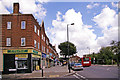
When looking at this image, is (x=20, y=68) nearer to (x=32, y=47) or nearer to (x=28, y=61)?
(x=28, y=61)

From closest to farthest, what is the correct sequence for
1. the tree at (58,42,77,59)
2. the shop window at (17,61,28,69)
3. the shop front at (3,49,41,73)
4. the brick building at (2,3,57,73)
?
1. the shop front at (3,49,41,73)
2. the brick building at (2,3,57,73)
3. the shop window at (17,61,28,69)
4. the tree at (58,42,77,59)


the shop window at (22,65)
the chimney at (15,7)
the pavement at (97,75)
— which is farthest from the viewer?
the chimney at (15,7)

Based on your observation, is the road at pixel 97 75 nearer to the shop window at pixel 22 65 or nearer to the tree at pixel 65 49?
the shop window at pixel 22 65

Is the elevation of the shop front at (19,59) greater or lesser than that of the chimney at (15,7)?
lesser

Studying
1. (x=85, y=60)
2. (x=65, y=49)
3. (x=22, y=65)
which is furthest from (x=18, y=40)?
(x=65, y=49)

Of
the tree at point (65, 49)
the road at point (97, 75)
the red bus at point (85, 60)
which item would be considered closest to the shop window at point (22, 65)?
the road at point (97, 75)

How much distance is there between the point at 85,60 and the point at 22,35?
1014 inches

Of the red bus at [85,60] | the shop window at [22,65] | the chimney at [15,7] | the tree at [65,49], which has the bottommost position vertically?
the red bus at [85,60]

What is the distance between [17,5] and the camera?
96.7 feet

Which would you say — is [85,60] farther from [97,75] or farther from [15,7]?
[97,75]

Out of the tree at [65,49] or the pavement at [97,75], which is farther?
the tree at [65,49]

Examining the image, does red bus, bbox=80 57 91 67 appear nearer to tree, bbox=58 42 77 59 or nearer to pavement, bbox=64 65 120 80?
pavement, bbox=64 65 120 80

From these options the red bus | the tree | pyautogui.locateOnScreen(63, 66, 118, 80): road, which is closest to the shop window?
pyautogui.locateOnScreen(63, 66, 118, 80): road

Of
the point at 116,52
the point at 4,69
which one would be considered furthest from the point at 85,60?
the point at 4,69
